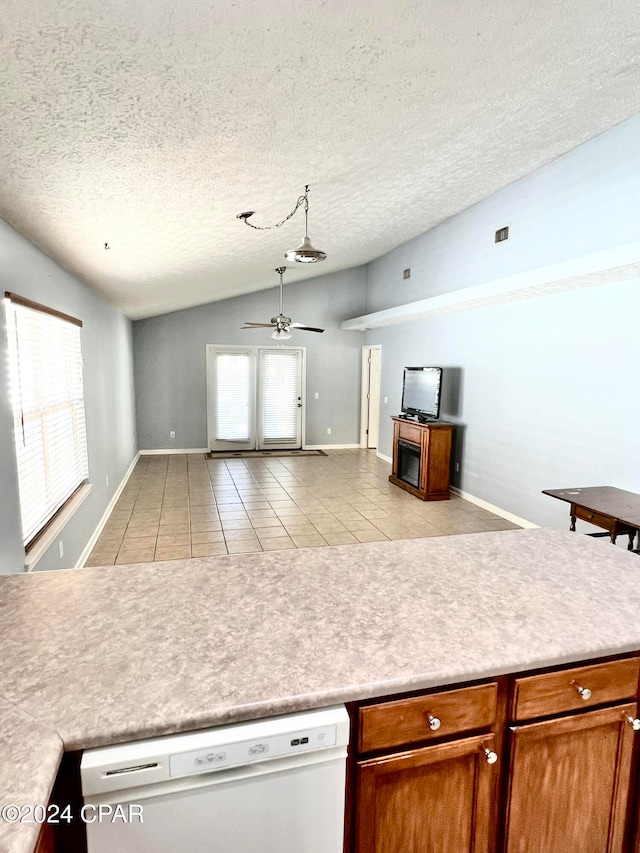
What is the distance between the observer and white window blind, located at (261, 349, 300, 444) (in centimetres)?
932

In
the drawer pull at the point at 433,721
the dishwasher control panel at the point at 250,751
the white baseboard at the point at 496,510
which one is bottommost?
the white baseboard at the point at 496,510

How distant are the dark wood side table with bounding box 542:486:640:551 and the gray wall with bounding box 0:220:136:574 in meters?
3.31

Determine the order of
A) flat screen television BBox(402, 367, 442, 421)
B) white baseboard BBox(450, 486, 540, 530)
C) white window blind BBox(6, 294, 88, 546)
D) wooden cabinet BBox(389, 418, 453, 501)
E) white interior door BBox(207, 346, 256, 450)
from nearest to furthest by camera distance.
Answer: white window blind BBox(6, 294, 88, 546), white baseboard BBox(450, 486, 540, 530), wooden cabinet BBox(389, 418, 453, 501), flat screen television BBox(402, 367, 442, 421), white interior door BBox(207, 346, 256, 450)

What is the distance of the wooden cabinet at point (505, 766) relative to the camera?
1.17m

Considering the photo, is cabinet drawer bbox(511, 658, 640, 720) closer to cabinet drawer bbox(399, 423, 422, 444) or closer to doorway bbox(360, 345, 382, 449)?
cabinet drawer bbox(399, 423, 422, 444)

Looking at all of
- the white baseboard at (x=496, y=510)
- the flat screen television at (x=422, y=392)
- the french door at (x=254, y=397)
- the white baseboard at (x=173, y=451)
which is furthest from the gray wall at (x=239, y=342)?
the white baseboard at (x=496, y=510)

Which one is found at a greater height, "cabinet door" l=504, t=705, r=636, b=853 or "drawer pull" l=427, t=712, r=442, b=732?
"drawer pull" l=427, t=712, r=442, b=732

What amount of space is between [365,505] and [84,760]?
5169 millimetres

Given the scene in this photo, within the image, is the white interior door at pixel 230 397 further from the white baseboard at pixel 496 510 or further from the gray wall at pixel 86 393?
the white baseboard at pixel 496 510

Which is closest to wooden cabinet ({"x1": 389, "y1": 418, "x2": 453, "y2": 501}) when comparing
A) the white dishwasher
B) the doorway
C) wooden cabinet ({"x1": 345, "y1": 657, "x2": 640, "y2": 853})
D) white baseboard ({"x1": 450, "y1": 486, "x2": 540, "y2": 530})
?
white baseboard ({"x1": 450, "y1": 486, "x2": 540, "y2": 530})

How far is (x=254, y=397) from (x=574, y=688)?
329 inches

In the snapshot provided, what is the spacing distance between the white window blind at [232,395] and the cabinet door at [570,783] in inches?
327

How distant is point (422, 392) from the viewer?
6613mm

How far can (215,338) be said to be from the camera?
29.7 feet
